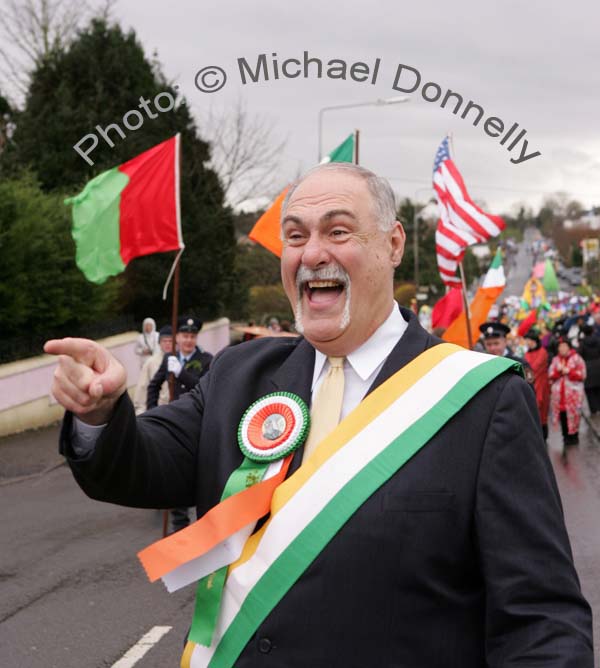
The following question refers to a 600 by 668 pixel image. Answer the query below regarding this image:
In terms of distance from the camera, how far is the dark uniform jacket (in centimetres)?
909

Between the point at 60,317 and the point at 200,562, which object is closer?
the point at 200,562

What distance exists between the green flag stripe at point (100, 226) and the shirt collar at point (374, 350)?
7889 mm

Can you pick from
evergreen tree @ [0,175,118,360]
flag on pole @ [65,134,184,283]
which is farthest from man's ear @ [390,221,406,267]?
evergreen tree @ [0,175,118,360]

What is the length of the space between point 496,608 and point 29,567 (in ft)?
20.3

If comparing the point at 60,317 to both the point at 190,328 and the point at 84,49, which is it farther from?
the point at 84,49

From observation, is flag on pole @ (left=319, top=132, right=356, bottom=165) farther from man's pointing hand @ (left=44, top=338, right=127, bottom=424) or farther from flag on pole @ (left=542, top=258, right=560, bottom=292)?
flag on pole @ (left=542, top=258, right=560, bottom=292)

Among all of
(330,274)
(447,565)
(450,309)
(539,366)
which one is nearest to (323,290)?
(330,274)

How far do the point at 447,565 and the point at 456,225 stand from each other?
422 inches

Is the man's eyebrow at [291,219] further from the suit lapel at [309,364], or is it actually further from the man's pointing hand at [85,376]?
the man's pointing hand at [85,376]

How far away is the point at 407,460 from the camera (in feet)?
6.90

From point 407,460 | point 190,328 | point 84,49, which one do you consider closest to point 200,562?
point 407,460

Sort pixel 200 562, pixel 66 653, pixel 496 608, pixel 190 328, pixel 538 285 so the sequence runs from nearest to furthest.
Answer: pixel 496 608, pixel 200 562, pixel 66 653, pixel 190 328, pixel 538 285

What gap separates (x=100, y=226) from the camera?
10.1 m

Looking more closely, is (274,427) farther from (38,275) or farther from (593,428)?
(593,428)
